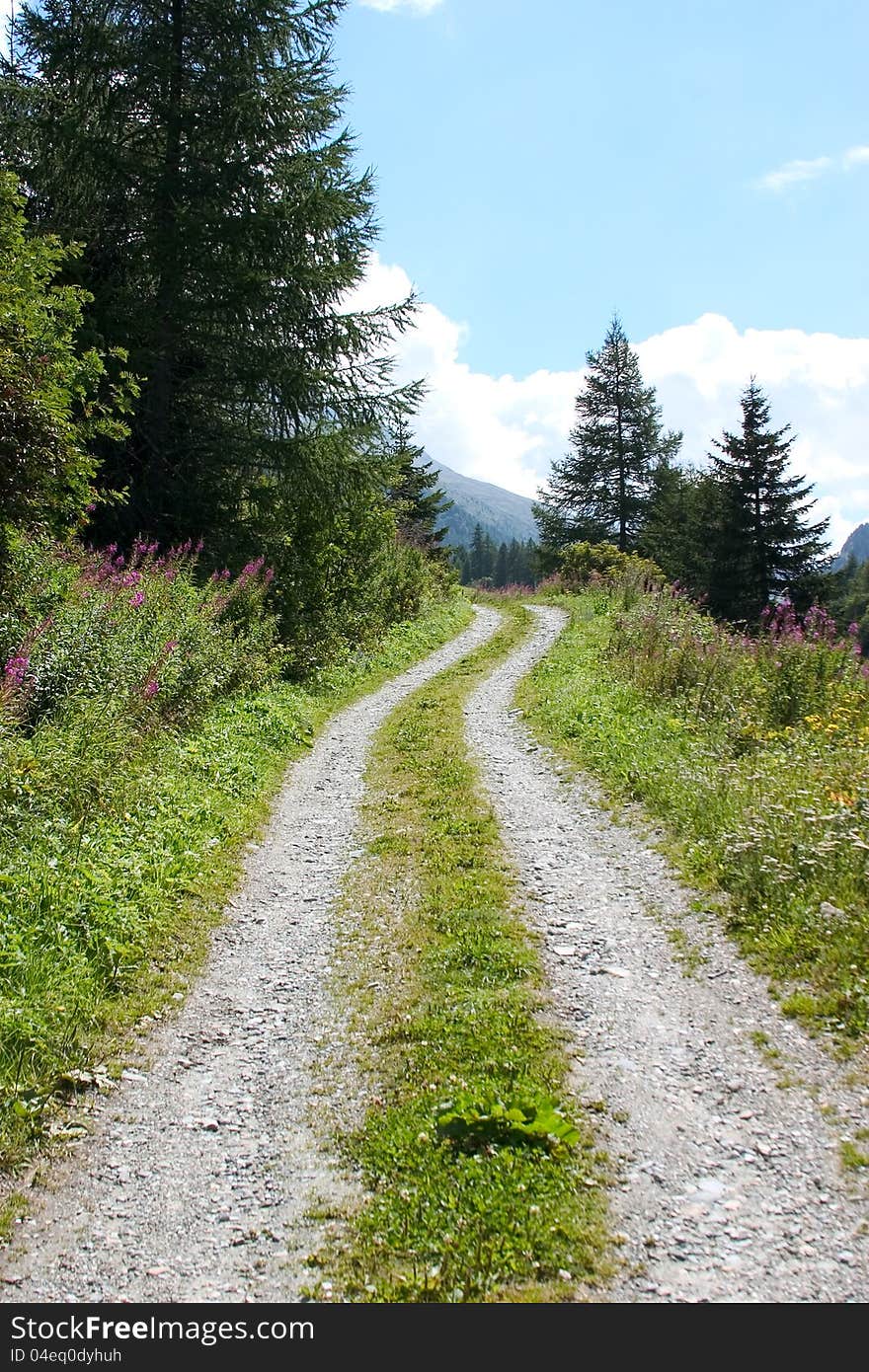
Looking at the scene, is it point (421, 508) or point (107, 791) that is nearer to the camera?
point (107, 791)

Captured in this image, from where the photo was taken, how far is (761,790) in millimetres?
8633

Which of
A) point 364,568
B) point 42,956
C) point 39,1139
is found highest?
point 364,568

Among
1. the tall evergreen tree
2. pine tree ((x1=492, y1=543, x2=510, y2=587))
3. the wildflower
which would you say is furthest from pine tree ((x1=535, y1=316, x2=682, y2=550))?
pine tree ((x1=492, y1=543, x2=510, y2=587))

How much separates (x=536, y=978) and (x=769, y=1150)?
204 cm

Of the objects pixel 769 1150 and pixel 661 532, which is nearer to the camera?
pixel 769 1150

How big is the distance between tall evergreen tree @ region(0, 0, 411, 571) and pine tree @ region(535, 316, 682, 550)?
30.8 meters

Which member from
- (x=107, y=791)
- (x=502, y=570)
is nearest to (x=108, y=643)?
(x=107, y=791)

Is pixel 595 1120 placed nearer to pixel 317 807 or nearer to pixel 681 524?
pixel 317 807

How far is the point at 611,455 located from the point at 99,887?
45.3 meters

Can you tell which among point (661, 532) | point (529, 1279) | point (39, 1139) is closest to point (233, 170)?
point (39, 1139)

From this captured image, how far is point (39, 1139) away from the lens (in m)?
4.35
